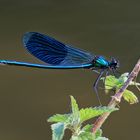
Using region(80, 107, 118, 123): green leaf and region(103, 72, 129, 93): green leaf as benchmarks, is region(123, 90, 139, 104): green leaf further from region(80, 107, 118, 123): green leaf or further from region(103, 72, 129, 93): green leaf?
region(80, 107, 118, 123): green leaf

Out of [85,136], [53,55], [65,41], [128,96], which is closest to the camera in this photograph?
[85,136]

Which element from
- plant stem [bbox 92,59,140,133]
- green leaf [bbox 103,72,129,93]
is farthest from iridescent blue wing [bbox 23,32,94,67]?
plant stem [bbox 92,59,140,133]

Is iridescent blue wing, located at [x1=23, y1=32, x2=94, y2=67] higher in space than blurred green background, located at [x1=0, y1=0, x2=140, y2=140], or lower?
lower

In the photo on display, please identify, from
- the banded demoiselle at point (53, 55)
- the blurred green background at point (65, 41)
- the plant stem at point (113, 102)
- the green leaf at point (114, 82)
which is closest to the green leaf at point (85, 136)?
the plant stem at point (113, 102)

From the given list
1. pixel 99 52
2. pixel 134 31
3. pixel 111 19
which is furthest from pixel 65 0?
pixel 99 52

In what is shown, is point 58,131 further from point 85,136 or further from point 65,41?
point 65,41

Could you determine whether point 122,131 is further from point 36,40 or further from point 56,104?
point 36,40

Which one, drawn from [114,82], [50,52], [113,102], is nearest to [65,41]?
[50,52]
